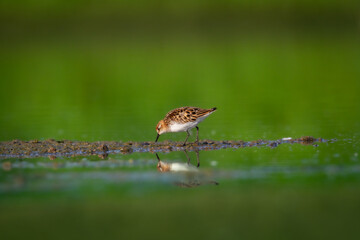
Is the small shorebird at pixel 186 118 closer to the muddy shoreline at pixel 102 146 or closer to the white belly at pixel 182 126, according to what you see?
the white belly at pixel 182 126

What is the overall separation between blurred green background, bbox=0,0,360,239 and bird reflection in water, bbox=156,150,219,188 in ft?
1.04

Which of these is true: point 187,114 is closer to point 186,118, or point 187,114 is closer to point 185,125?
point 186,118

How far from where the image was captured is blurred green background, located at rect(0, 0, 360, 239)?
41.4ft

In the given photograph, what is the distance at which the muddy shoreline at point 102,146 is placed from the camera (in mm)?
17734

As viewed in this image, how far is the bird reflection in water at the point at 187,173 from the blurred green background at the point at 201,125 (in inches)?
12.5

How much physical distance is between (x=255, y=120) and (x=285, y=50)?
97.7 ft

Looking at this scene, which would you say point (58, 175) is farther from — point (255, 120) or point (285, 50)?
point (285, 50)

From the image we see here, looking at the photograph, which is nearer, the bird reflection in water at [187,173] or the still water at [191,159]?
the still water at [191,159]

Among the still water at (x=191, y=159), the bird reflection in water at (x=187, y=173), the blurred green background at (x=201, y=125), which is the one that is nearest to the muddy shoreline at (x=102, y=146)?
the still water at (x=191, y=159)

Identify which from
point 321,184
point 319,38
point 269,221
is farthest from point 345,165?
point 319,38

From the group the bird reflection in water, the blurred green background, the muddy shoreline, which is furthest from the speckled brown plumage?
the bird reflection in water

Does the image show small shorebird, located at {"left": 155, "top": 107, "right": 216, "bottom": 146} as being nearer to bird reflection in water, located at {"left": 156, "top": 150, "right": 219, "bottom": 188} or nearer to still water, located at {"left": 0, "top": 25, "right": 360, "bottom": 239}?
still water, located at {"left": 0, "top": 25, "right": 360, "bottom": 239}

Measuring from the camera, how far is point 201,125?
2278 centimetres

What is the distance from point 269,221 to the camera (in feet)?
40.7
